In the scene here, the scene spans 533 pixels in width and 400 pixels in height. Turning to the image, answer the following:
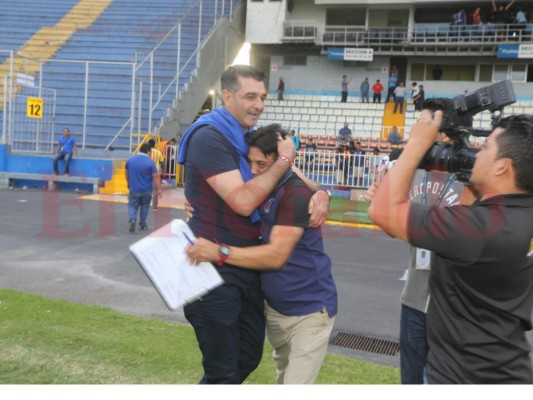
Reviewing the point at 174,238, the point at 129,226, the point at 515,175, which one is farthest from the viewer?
the point at 129,226

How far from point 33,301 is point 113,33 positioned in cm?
2062

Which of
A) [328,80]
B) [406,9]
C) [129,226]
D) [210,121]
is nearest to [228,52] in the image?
[328,80]

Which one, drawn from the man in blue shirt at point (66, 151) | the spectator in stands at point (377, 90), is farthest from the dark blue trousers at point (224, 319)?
the spectator in stands at point (377, 90)

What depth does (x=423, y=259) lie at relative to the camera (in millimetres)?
2760

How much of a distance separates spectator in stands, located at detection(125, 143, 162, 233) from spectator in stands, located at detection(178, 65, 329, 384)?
23.6 ft

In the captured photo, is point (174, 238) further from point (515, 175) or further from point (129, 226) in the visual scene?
point (129, 226)

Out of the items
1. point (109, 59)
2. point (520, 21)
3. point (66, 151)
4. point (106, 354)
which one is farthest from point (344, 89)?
point (106, 354)

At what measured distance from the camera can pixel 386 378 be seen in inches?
149

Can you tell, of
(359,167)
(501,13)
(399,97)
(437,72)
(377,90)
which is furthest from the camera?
(437,72)

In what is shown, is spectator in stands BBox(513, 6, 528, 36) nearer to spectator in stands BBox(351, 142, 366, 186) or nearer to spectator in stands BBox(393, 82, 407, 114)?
spectator in stands BBox(393, 82, 407, 114)

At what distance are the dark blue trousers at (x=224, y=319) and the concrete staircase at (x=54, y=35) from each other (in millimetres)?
19404

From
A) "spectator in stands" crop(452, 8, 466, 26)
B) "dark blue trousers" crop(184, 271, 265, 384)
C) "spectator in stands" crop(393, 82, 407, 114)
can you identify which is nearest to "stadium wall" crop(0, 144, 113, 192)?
"dark blue trousers" crop(184, 271, 265, 384)

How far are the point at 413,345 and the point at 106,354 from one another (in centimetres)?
231

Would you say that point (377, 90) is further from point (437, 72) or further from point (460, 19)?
point (460, 19)
